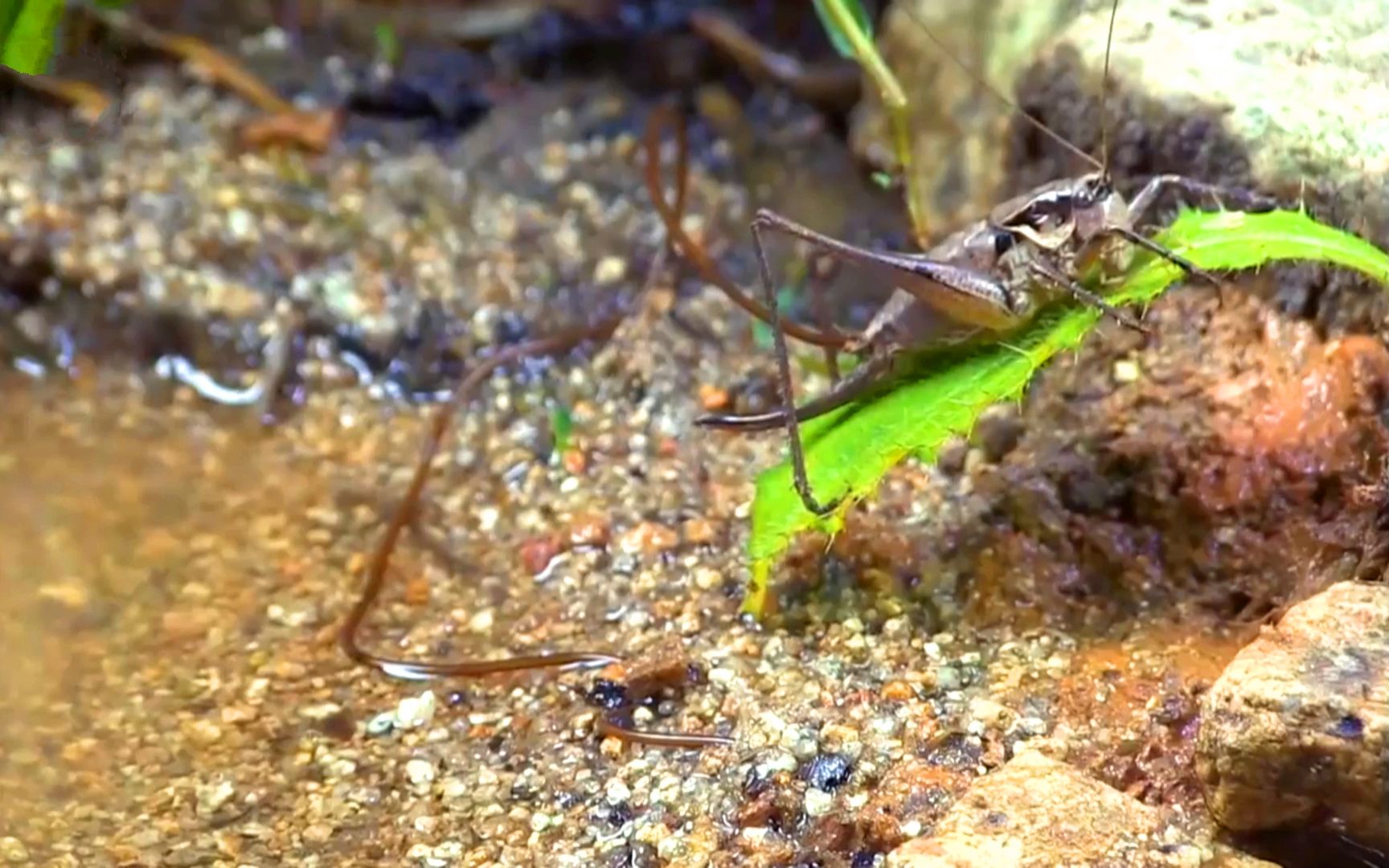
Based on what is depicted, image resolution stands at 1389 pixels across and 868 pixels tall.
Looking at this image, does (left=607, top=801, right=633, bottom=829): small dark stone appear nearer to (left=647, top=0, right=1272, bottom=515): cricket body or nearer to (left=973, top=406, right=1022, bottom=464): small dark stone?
(left=647, top=0, right=1272, bottom=515): cricket body

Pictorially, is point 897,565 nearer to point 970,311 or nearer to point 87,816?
point 970,311

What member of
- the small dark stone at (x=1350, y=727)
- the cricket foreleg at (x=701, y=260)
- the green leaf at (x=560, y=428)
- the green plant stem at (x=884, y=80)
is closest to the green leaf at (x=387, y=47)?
the cricket foreleg at (x=701, y=260)

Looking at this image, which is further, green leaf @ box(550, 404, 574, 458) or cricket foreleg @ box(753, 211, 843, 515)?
green leaf @ box(550, 404, 574, 458)

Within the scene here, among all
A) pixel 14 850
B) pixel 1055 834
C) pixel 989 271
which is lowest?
pixel 14 850

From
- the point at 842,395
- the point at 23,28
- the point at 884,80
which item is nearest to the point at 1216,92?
the point at 884,80

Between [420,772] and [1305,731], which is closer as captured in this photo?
[1305,731]

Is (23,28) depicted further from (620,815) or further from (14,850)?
(620,815)

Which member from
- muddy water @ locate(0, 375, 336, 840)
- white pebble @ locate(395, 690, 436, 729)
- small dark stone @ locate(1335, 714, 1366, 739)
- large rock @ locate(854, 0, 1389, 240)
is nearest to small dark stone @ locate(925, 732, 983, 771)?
small dark stone @ locate(1335, 714, 1366, 739)
